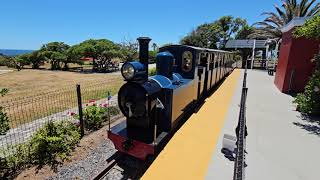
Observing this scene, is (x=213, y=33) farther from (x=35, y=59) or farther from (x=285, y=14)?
(x=35, y=59)

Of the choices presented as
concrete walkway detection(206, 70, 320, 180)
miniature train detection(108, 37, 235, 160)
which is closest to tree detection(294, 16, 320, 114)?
concrete walkway detection(206, 70, 320, 180)

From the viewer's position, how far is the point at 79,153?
518 centimetres

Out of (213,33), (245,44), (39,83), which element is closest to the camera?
(39,83)

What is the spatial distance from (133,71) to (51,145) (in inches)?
105

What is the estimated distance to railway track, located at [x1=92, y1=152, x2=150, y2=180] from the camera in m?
4.29

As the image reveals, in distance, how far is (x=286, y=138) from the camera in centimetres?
585

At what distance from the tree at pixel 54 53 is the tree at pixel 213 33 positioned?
87.0 ft

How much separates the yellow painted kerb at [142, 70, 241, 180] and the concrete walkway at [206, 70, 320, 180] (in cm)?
21

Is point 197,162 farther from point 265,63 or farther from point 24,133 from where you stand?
point 265,63

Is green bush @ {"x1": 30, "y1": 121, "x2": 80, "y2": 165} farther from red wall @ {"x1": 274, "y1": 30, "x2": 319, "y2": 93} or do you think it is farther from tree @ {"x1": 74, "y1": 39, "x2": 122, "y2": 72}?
tree @ {"x1": 74, "y1": 39, "x2": 122, "y2": 72}

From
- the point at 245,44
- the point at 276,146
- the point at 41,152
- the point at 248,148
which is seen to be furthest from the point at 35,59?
the point at 276,146

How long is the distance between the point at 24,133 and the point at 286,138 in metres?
8.00

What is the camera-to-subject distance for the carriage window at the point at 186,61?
21.9 feet

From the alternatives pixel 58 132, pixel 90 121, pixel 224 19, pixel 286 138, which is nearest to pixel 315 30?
pixel 286 138
